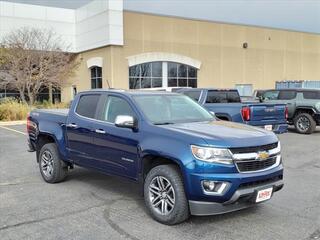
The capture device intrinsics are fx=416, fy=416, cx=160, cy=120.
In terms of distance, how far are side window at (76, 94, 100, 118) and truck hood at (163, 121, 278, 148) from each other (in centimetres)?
175

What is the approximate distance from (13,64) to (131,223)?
87.5 feet

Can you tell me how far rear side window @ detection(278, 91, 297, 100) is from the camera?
1697 cm

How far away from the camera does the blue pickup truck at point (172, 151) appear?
4.98 m

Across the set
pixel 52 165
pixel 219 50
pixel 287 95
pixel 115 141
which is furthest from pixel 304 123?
pixel 219 50

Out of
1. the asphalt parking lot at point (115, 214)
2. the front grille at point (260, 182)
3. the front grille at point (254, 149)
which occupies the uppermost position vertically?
the front grille at point (254, 149)

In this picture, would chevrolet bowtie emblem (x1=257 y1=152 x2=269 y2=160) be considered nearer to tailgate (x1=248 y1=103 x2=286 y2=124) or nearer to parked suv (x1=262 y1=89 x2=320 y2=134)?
tailgate (x1=248 y1=103 x2=286 y2=124)

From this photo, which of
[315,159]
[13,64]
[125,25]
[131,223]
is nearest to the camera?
[131,223]

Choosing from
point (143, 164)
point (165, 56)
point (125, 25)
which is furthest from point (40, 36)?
point (143, 164)

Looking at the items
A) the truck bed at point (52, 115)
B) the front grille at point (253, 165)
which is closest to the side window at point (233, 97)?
the truck bed at point (52, 115)

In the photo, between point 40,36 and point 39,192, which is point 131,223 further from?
point 40,36

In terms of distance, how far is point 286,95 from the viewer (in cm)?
1714

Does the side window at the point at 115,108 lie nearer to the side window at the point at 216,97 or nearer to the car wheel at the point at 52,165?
the car wheel at the point at 52,165

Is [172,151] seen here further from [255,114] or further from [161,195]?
[255,114]

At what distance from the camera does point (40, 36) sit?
33031mm
